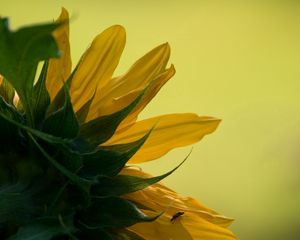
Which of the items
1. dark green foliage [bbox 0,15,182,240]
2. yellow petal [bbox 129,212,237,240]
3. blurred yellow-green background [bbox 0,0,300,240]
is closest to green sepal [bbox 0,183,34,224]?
dark green foliage [bbox 0,15,182,240]

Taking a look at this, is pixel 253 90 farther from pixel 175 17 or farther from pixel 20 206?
pixel 20 206

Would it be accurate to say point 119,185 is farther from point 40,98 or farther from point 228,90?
point 228,90

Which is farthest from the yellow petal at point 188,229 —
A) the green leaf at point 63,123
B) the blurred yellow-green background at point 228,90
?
the blurred yellow-green background at point 228,90

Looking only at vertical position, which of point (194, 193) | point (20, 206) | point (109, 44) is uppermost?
point (109, 44)

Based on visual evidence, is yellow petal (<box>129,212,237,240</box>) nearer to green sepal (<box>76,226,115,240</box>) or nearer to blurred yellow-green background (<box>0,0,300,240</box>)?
green sepal (<box>76,226,115,240</box>)

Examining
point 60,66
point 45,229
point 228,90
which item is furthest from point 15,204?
point 228,90

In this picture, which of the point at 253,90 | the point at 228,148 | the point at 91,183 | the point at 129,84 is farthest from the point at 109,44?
the point at 253,90

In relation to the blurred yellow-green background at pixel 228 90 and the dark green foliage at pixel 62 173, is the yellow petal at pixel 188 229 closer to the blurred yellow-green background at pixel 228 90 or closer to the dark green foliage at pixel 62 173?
the dark green foliage at pixel 62 173
